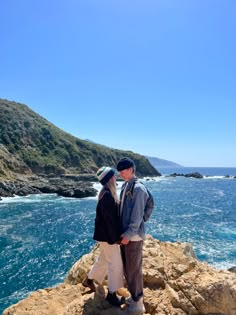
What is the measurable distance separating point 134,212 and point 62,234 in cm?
2980

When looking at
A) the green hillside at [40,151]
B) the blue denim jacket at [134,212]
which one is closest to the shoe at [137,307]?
the blue denim jacket at [134,212]

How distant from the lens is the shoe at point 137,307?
6316 millimetres

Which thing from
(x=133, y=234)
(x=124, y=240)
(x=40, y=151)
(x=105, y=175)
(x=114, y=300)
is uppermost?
(x=40, y=151)

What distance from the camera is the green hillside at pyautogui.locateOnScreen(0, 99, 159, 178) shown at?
9756cm

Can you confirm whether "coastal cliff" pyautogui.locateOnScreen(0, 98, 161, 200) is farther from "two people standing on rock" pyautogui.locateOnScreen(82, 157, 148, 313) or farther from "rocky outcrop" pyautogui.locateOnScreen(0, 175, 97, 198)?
"two people standing on rock" pyautogui.locateOnScreen(82, 157, 148, 313)

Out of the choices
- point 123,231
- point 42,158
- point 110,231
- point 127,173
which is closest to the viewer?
point 110,231

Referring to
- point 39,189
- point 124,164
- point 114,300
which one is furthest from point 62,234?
point 39,189

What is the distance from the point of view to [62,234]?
34.6m

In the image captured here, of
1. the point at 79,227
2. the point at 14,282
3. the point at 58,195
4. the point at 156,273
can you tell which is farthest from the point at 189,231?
the point at 58,195

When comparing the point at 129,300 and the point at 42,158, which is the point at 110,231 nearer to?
the point at 129,300

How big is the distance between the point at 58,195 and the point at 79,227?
101ft

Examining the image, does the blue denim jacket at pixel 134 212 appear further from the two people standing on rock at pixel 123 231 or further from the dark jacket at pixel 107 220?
the dark jacket at pixel 107 220

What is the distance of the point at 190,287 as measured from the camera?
23.4 ft

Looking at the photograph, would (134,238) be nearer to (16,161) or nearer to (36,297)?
(36,297)
